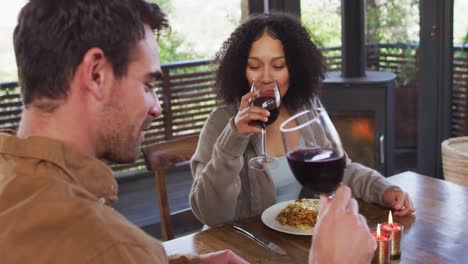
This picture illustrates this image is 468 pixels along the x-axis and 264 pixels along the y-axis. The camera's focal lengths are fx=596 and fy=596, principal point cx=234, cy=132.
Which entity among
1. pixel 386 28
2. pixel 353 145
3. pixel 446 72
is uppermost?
pixel 386 28

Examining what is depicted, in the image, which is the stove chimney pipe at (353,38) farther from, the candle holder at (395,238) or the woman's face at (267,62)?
the candle holder at (395,238)

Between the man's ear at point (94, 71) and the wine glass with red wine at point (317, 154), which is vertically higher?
the man's ear at point (94, 71)

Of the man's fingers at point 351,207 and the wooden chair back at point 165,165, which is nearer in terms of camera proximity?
the man's fingers at point 351,207

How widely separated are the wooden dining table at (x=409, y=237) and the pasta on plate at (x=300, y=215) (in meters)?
0.04

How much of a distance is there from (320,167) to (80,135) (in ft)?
1.47

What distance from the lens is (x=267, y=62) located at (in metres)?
2.19

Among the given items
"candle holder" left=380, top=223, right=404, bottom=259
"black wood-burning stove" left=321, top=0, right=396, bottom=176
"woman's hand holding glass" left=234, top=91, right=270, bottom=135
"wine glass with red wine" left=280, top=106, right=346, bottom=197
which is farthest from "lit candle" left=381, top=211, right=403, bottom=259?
"black wood-burning stove" left=321, top=0, right=396, bottom=176

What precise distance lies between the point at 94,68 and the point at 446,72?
3.00 metres

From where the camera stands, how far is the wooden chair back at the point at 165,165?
2041mm

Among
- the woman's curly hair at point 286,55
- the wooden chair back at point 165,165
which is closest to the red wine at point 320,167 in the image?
the wooden chair back at point 165,165

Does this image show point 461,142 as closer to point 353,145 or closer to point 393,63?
point 353,145

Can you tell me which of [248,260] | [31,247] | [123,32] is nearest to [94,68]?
[123,32]

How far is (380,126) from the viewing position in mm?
3451

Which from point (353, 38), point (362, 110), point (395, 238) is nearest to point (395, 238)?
point (395, 238)
